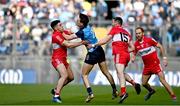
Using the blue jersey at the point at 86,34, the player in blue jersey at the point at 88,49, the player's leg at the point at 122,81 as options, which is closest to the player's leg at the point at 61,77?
the player in blue jersey at the point at 88,49

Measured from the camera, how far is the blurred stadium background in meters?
35.0

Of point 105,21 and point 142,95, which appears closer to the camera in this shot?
point 142,95

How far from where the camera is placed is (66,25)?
36.2 m

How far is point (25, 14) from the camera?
37781 millimetres

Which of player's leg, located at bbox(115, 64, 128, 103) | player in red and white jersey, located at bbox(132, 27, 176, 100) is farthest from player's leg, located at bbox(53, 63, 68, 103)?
player in red and white jersey, located at bbox(132, 27, 176, 100)

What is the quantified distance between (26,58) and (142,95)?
11056mm

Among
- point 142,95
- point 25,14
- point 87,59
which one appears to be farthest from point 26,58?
point 87,59

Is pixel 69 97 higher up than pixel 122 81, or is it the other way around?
pixel 122 81

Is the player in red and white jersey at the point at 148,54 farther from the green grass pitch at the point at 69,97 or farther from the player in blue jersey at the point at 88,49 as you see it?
the player in blue jersey at the point at 88,49

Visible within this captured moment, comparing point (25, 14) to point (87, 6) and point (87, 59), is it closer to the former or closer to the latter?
point (87, 6)

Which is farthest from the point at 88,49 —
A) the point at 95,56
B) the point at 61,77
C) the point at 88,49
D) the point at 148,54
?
the point at 148,54

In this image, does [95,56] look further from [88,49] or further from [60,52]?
[60,52]

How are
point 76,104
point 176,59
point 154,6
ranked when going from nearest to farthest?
point 76,104 < point 176,59 < point 154,6

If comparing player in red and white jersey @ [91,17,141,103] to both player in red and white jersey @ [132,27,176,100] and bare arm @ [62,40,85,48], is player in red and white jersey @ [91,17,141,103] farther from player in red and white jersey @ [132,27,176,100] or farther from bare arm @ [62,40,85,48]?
player in red and white jersey @ [132,27,176,100]
